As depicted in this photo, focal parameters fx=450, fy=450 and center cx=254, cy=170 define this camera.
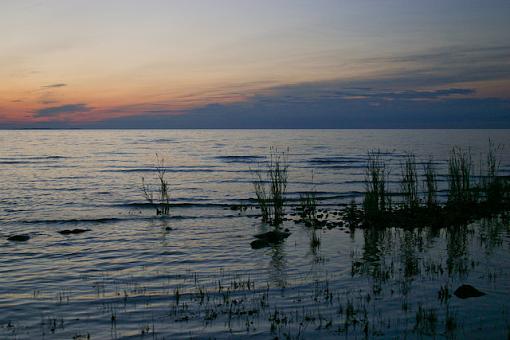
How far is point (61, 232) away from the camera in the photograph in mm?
19141

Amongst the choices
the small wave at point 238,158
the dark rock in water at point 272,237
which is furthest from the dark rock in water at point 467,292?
the small wave at point 238,158

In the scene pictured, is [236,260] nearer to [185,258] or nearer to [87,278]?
[185,258]

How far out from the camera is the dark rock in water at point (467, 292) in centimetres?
937

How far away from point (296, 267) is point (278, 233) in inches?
161

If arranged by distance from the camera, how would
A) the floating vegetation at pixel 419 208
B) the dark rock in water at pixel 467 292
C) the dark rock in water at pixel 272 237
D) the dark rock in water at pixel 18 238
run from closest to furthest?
1. the dark rock in water at pixel 467 292
2. the dark rock in water at pixel 272 237
3. the dark rock in water at pixel 18 238
4. the floating vegetation at pixel 419 208

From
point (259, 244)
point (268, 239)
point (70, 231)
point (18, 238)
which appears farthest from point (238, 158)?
point (259, 244)

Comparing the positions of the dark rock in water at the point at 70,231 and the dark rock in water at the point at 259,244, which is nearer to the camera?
the dark rock in water at the point at 259,244

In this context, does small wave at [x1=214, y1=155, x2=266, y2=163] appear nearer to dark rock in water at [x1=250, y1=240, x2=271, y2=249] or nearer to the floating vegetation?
the floating vegetation

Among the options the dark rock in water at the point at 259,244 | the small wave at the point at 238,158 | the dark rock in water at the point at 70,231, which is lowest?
the dark rock in water at the point at 259,244

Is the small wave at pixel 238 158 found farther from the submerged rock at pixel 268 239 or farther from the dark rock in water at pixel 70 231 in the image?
the submerged rock at pixel 268 239

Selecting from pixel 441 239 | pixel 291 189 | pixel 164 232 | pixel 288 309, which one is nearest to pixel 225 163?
pixel 291 189

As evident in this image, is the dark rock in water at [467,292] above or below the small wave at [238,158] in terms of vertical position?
below

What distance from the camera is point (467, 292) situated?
9.39m

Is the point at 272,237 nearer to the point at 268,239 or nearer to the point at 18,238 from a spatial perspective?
the point at 268,239
